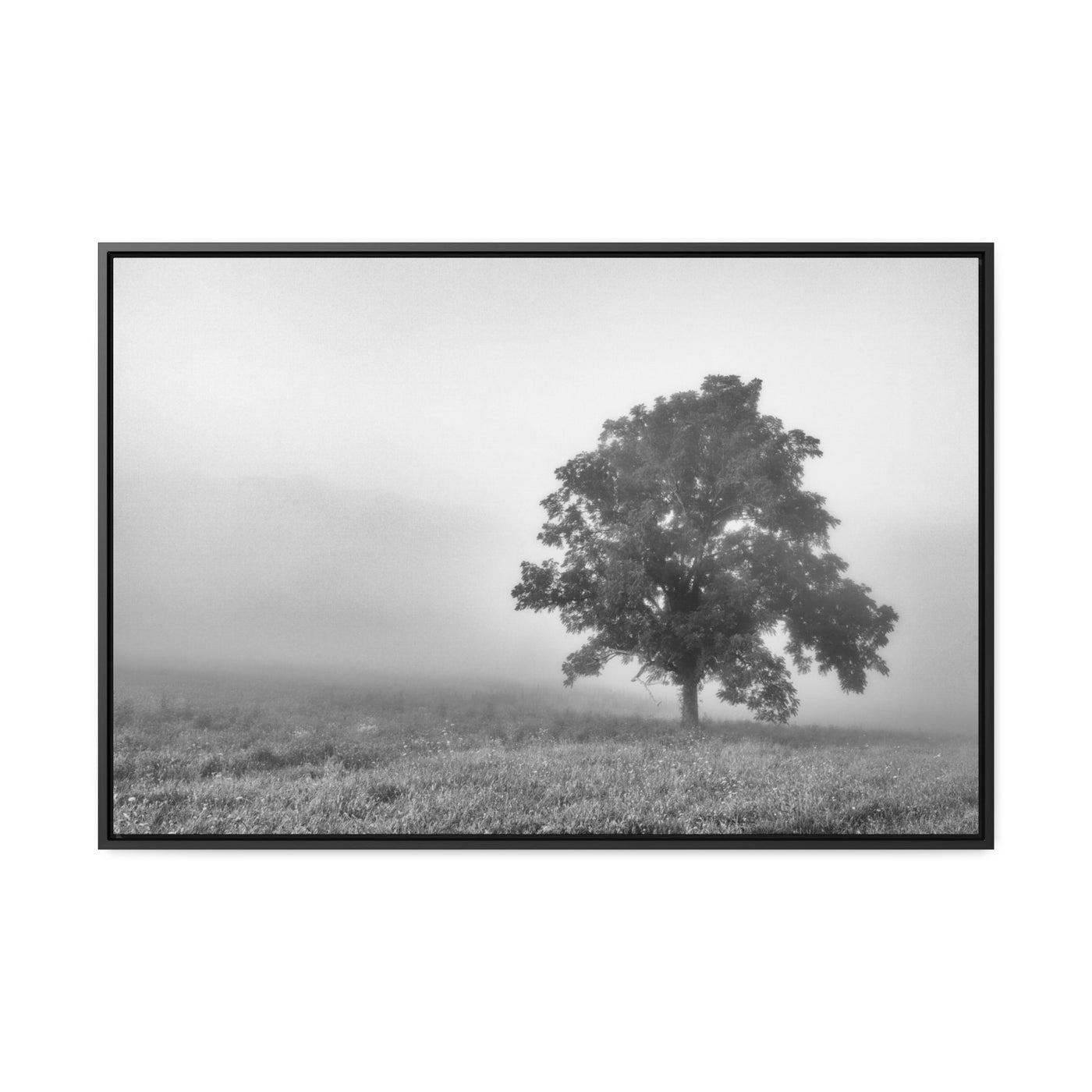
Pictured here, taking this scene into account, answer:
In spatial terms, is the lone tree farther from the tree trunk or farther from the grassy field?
the grassy field

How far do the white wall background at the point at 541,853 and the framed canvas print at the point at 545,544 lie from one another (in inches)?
6.1

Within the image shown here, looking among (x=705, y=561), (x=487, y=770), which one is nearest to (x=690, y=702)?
(x=705, y=561)

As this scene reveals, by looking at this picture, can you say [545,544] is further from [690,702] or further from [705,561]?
[690,702]

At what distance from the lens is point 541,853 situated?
11.5 ft

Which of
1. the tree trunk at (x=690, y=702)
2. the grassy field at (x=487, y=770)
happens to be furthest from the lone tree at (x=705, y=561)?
the grassy field at (x=487, y=770)

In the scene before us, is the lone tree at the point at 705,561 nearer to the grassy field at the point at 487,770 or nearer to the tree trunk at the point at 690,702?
the tree trunk at the point at 690,702

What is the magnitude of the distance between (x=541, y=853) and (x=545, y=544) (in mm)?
1287

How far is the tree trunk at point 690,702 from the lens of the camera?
3508mm

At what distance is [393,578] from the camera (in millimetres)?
3570

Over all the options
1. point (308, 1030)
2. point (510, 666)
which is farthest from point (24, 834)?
point (510, 666)

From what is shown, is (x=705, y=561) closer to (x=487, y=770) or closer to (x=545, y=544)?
(x=545, y=544)

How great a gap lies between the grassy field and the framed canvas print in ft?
0.04

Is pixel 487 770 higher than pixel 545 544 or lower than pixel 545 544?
lower
